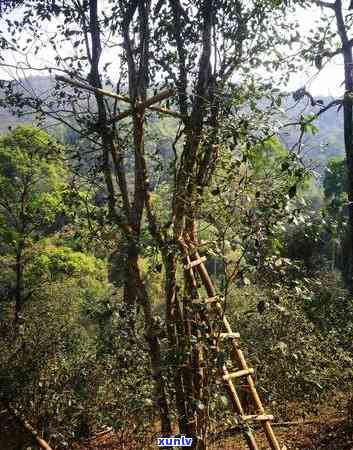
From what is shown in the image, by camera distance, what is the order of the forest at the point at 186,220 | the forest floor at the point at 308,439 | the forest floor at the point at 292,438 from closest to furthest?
the forest at the point at 186,220
the forest floor at the point at 292,438
the forest floor at the point at 308,439

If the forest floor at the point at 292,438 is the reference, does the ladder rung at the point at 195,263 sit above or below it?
above

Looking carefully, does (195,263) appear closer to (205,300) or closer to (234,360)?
(205,300)

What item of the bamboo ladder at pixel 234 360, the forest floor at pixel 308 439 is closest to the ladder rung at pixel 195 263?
the bamboo ladder at pixel 234 360

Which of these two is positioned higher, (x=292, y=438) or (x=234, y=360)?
(x=234, y=360)

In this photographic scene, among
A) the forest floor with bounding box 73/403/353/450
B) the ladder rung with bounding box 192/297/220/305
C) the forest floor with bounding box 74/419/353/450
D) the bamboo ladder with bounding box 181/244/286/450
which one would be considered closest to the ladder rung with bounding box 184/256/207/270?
the bamboo ladder with bounding box 181/244/286/450

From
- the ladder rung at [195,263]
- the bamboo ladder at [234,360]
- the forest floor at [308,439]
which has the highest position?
the ladder rung at [195,263]

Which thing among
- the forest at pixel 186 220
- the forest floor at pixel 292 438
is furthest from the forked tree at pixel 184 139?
the forest floor at pixel 292 438

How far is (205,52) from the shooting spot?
3.36 m

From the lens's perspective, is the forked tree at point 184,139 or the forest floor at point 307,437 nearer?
the forked tree at point 184,139

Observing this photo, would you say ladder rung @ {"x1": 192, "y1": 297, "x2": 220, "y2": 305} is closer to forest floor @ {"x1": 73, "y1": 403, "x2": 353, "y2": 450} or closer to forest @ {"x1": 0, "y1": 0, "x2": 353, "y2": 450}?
forest @ {"x1": 0, "y1": 0, "x2": 353, "y2": 450}

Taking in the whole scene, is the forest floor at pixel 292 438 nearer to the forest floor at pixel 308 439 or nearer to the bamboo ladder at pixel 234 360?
the forest floor at pixel 308 439

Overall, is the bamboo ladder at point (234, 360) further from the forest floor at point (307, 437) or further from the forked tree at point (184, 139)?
the forest floor at point (307, 437)

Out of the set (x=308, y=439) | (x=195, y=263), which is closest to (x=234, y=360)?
(x=195, y=263)

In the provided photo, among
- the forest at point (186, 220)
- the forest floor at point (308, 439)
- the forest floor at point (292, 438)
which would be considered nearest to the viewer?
the forest at point (186, 220)
